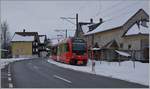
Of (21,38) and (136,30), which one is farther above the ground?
(136,30)

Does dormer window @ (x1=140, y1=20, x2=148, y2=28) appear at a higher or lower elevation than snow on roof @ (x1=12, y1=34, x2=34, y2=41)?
higher

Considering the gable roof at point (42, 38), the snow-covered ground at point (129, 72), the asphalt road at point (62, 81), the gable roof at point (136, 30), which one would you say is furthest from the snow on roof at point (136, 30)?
the gable roof at point (42, 38)

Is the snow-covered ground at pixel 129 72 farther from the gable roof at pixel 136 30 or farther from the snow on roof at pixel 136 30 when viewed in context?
the snow on roof at pixel 136 30

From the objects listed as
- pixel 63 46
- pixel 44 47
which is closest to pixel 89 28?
pixel 63 46

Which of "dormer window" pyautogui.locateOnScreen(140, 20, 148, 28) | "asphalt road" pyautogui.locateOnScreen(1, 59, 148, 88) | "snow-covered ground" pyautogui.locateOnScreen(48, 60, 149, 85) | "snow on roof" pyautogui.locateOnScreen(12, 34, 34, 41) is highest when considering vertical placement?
"dormer window" pyautogui.locateOnScreen(140, 20, 148, 28)

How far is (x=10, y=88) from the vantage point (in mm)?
15695

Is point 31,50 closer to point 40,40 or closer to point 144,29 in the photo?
point 40,40

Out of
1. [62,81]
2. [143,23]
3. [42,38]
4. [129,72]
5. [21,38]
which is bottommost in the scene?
[129,72]

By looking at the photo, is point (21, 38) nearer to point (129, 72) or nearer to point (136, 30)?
point (136, 30)

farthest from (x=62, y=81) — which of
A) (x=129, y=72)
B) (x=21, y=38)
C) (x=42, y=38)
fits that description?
(x=42, y=38)

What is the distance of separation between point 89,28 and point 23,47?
3852cm

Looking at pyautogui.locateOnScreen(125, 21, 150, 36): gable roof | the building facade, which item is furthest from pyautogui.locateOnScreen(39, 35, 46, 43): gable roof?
pyautogui.locateOnScreen(125, 21, 150, 36): gable roof

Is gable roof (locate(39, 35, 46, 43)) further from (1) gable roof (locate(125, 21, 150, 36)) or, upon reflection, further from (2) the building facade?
(1) gable roof (locate(125, 21, 150, 36))

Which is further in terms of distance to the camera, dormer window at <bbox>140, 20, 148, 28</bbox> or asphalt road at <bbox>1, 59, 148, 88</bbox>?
dormer window at <bbox>140, 20, 148, 28</bbox>
